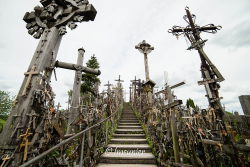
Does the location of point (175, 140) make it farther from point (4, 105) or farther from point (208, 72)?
point (4, 105)

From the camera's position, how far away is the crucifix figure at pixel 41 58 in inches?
88.9

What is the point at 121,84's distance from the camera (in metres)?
21.2

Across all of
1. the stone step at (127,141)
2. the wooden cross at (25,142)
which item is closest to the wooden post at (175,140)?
the stone step at (127,141)

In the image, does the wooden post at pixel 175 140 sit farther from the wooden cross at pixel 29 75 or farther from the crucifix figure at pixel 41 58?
the wooden cross at pixel 29 75

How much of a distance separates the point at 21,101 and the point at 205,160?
12.9 feet

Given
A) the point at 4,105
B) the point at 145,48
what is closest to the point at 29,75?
the point at 145,48

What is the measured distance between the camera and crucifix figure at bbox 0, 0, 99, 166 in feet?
7.41

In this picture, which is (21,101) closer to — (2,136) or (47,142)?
(2,136)

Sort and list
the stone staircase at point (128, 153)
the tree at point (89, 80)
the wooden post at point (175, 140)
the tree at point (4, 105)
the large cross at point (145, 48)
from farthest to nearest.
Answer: the tree at point (4, 105) < the tree at point (89, 80) < the large cross at point (145, 48) < the stone staircase at point (128, 153) < the wooden post at point (175, 140)

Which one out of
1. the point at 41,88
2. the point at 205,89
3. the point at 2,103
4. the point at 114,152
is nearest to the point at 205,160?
the point at 205,89

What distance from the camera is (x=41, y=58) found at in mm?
2902

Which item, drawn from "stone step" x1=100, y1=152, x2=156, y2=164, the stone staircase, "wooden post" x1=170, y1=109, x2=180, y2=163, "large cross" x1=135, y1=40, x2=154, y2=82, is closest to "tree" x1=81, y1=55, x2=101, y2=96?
"large cross" x1=135, y1=40, x2=154, y2=82

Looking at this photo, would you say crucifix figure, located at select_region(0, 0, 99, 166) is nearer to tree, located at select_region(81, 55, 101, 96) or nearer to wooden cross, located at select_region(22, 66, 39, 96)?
wooden cross, located at select_region(22, 66, 39, 96)

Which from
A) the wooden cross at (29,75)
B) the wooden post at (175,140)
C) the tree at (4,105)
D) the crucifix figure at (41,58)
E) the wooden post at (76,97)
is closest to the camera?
the crucifix figure at (41,58)
